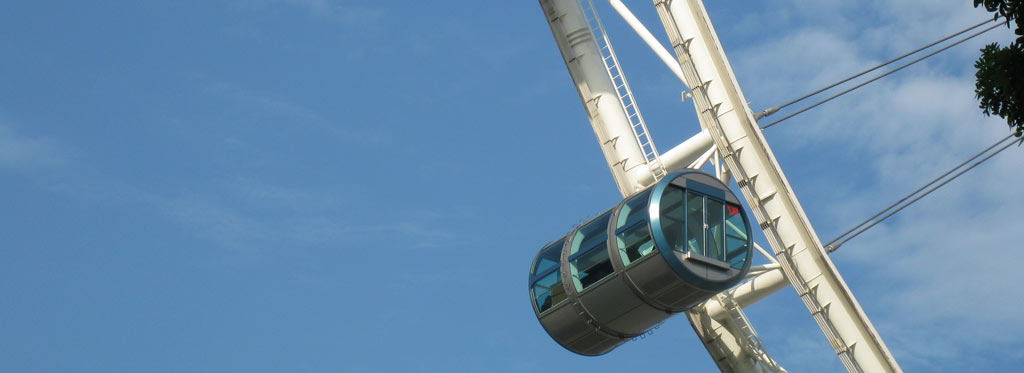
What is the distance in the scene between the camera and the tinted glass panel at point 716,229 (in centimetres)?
2578

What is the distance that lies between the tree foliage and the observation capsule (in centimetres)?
1134

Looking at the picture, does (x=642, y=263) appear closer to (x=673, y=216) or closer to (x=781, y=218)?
(x=673, y=216)

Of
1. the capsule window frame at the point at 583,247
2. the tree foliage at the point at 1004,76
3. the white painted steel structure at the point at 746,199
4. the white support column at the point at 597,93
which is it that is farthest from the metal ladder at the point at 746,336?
the tree foliage at the point at 1004,76

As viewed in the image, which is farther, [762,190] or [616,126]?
[616,126]

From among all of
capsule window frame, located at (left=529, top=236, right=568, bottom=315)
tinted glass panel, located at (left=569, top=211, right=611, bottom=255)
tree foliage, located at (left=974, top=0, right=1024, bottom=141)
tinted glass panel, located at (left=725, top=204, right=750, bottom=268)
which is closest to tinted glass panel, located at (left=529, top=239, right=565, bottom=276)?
capsule window frame, located at (left=529, top=236, right=568, bottom=315)

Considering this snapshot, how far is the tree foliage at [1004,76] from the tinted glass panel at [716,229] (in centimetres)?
1184

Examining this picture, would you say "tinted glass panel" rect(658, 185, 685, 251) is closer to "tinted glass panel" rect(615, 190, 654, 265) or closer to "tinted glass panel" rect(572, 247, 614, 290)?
"tinted glass panel" rect(615, 190, 654, 265)

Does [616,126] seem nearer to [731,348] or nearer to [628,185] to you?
[628,185]

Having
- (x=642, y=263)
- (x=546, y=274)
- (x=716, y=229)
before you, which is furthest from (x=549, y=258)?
(x=716, y=229)

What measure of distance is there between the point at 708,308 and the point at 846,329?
157 inches

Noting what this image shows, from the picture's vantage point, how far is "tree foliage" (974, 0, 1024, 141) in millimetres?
13508

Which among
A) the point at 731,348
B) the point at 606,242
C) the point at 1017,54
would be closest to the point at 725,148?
the point at 606,242

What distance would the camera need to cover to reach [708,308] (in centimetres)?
2962

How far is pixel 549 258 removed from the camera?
27375mm
